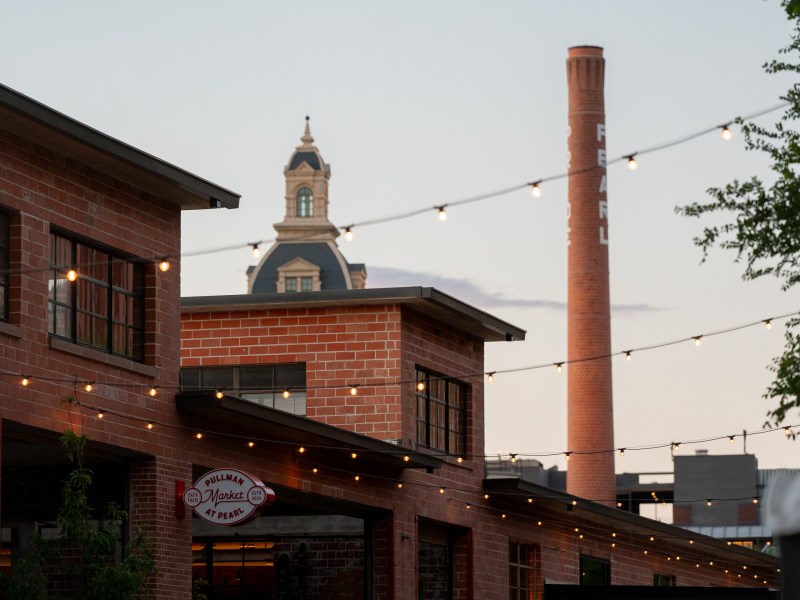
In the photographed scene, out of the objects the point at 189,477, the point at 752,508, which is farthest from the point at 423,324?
the point at 752,508

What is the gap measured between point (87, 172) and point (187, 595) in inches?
227

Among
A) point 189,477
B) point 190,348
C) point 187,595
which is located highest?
point 190,348

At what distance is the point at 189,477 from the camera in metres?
22.2

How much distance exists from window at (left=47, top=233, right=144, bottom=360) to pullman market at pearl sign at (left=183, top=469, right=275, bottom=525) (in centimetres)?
198

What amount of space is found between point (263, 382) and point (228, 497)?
9.14 m

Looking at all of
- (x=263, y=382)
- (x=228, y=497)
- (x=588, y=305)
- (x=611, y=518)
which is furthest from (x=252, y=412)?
(x=588, y=305)

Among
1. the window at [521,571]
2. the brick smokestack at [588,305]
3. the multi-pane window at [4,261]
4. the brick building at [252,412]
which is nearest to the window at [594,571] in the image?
the brick building at [252,412]

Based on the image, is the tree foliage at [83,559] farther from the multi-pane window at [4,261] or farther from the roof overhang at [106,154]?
the roof overhang at [106,154]

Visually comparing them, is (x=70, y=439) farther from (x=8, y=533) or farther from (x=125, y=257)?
(x=8, y=533)

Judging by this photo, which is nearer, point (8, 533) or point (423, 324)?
point (8, 533)

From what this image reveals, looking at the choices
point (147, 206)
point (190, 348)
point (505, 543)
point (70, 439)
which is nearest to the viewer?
point (70, 439)

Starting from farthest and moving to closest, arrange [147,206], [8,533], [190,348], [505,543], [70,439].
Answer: [505,543] → [190,348] → [8,533] → [147,206] → [70,439]

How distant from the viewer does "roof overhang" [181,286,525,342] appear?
29.1 m

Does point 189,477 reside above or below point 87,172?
below
